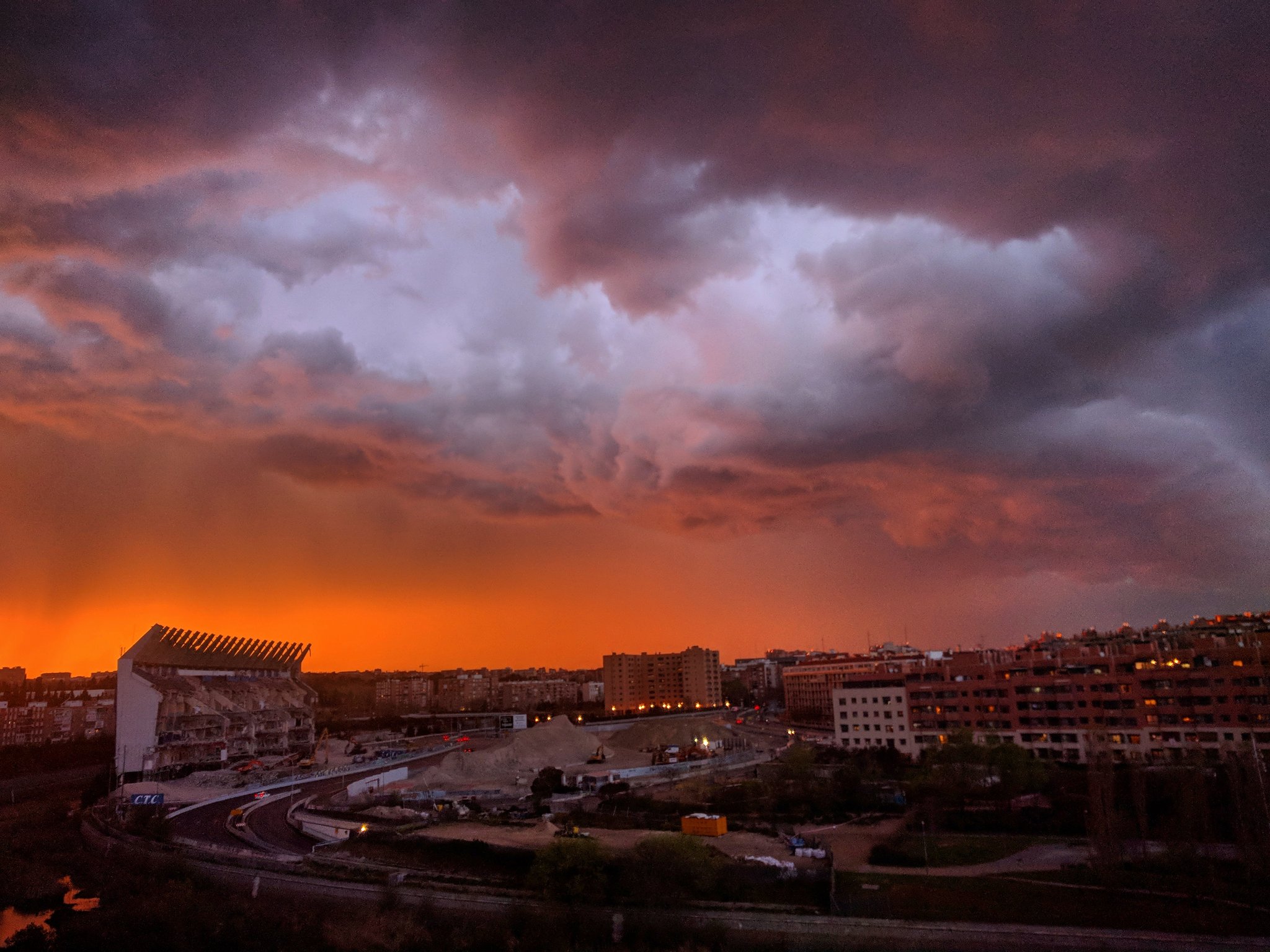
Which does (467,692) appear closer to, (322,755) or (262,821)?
(322,755)

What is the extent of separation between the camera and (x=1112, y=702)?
162 feet

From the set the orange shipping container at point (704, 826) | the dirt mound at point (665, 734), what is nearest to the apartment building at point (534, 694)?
the dirt mound at point (665, 734)

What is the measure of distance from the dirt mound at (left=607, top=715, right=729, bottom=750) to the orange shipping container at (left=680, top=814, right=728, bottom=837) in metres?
32.8

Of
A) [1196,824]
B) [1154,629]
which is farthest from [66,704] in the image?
[1154,629]

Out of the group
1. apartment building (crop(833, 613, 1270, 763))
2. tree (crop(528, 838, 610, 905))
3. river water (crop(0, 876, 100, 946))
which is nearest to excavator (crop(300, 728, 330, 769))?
river water (crop(0, 876, 100, 946))

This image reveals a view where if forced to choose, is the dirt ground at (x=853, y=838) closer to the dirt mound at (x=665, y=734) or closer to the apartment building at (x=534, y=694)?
the dirt mound at (x=665, y=734)

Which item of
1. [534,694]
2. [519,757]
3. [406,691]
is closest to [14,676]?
[406,691]

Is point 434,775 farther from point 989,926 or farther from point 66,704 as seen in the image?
point 66,704

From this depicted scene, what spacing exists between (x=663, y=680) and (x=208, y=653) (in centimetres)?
7226

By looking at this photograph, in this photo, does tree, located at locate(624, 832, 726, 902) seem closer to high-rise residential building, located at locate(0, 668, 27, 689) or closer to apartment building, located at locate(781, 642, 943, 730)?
apartment building, located at locate(781, 642, 943, 730)

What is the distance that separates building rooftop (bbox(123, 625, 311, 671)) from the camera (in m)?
59.9

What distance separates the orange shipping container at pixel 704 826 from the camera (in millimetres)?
35156

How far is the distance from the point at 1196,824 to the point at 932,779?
12504mm

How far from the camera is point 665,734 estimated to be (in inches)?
2822
